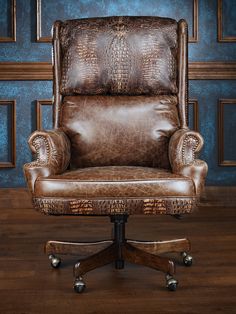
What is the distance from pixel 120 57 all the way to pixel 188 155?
2.07 feet

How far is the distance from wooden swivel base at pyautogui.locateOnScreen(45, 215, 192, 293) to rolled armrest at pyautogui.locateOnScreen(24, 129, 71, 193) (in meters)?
0.30

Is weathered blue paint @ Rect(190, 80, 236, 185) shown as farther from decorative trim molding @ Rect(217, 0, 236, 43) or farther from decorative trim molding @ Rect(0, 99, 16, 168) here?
decorative trim molding @ Rect(0, 99, 16, 168)

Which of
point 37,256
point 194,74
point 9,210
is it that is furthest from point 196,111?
point 37,256

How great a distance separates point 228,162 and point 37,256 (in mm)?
1857

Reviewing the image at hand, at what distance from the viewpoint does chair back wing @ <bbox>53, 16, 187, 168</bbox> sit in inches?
99.3

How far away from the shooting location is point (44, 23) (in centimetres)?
394

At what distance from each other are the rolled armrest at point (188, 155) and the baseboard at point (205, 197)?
181 centimetres

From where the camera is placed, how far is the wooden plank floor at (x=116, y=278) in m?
1.87

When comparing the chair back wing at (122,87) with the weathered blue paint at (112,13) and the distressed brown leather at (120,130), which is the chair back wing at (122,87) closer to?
the distressed brown leather at (120,130)

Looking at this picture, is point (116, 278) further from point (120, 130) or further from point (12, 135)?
point (12, 135)

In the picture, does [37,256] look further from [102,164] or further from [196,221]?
[196,221]

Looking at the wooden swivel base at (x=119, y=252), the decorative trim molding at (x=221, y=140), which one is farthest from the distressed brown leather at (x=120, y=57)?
the decorative trim molding at (x=221, y=140)

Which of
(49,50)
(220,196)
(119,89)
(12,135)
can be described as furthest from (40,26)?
(220,196)

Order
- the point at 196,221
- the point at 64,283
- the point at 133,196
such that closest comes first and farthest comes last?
the point at 133,196 < the point at 64,283 < the point at 196,221
